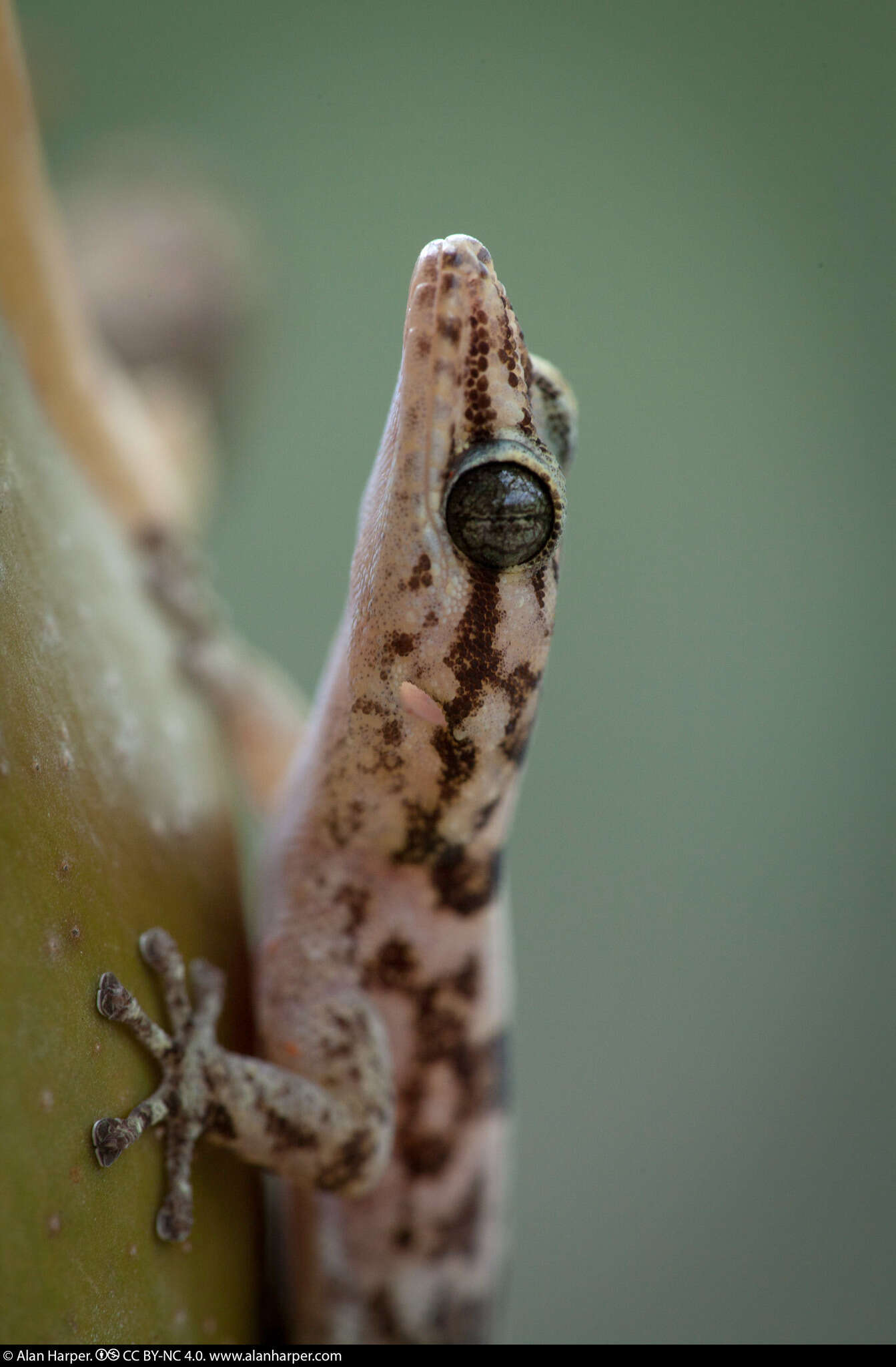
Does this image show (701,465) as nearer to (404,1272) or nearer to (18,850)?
(404,1272)

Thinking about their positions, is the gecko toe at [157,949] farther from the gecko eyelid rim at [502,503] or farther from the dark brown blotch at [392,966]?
the gecko eyelid rim at [502,503]

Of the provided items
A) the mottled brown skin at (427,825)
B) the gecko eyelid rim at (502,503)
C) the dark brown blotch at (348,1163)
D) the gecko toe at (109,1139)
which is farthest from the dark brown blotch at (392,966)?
the gecko eyelid rim at (502,503)

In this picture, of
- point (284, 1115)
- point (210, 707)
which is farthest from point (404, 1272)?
point (210, 707)

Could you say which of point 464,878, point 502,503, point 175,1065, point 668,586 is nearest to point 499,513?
point 502,503

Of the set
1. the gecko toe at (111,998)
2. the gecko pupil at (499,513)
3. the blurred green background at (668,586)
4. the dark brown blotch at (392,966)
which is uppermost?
the blurred green background at (668,586)

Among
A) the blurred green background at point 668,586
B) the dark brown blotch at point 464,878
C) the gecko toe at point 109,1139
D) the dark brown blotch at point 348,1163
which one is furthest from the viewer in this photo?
the blurred green background at point 668,586

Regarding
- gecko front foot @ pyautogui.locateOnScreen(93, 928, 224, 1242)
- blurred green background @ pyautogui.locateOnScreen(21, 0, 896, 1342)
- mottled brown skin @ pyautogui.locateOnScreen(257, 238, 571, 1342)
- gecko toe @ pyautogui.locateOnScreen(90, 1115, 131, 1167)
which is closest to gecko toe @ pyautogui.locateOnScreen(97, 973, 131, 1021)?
gecko front foot @ pyautogui.locateOnScreen(93, 928, 224, 1242)

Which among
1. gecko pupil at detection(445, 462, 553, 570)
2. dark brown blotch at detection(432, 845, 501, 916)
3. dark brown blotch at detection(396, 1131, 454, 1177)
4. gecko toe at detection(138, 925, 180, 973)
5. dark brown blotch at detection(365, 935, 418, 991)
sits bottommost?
dark brown blotch at detection(396, 1131, 454, 1177)

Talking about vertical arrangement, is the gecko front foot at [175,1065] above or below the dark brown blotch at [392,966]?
below

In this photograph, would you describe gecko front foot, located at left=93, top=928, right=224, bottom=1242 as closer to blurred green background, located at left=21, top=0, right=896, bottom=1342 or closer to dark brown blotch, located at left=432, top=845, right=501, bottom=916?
dark brown blotch, located at left=432, top=845, right=501, bottom=916
